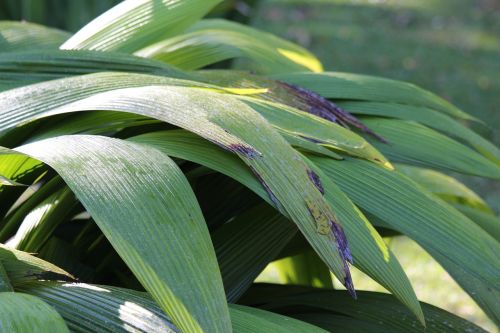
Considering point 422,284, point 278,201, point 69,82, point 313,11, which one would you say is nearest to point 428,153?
point 278,201

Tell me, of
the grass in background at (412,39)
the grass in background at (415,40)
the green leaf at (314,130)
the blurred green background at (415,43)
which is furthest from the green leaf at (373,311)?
the grass in background at (412,39)

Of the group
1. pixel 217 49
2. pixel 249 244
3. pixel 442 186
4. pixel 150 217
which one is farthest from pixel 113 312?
pixel 442 186

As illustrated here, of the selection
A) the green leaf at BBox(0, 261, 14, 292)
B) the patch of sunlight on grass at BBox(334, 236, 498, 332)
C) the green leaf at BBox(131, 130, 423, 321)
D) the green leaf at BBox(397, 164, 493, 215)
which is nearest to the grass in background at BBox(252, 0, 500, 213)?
the patch of sunlight on grass at BBox(334, 236, 498, 332)

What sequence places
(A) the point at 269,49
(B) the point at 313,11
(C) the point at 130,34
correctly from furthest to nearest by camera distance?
1. (B) the point at 313,11
2. (A) the point at 269,49
3. (C) the point at 130,34

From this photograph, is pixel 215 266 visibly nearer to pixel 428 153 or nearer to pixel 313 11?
pixel 428 153

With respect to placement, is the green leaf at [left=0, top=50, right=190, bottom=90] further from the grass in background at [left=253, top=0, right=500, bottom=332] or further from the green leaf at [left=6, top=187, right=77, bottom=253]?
the grass in background at [left=253, top=0, right=500, bottom=332]
